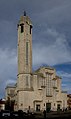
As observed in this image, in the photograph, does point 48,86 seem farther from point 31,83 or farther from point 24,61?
point 24,61

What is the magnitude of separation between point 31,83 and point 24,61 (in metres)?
7.61

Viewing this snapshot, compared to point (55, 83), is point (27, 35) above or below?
above

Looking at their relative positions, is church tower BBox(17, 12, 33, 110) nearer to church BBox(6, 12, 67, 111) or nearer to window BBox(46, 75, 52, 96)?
church BBox(6, 12, 67, 111)

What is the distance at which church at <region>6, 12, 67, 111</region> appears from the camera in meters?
96.1

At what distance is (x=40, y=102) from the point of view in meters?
98.6

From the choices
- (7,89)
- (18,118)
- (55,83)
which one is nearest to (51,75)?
(55,83)

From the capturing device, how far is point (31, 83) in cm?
9869

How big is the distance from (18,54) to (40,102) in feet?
56.8

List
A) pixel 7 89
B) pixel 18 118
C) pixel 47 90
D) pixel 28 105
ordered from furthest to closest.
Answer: pixel 7 89
pixel 47 90
pixel 28 105
pixel 18 118

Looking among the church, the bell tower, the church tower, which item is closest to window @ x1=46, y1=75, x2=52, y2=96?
the church

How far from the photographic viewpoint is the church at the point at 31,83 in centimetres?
9606

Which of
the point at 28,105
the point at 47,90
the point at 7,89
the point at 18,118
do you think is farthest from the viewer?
the point at 7,89

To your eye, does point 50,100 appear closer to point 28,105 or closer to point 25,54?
point 28,105

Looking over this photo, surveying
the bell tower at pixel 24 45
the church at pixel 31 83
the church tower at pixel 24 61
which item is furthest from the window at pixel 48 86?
the bell tower at pixel 24 45
